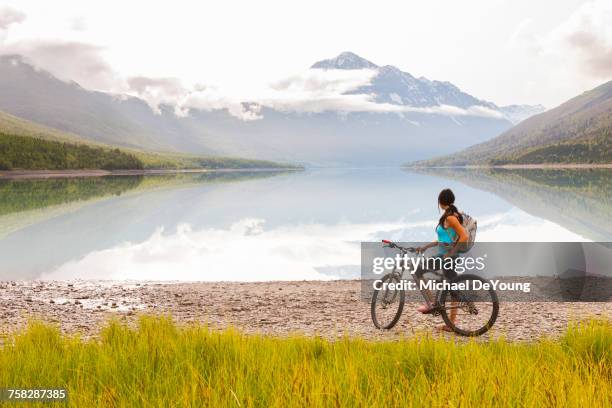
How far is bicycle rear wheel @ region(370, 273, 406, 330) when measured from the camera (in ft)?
42.6

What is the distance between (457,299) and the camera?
39.7 ft

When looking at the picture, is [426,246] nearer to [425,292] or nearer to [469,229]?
[469,229]

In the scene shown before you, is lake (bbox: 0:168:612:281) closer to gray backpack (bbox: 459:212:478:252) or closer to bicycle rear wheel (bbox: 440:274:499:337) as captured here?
bicycle rear wheel (bbox: 440:274:499:337)

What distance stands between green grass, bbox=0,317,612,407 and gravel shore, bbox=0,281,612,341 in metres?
3.36

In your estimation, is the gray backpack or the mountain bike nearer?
the gray backpack

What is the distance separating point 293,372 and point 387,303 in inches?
273

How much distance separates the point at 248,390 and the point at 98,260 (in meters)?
37.4

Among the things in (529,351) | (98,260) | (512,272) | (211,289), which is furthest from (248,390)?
(98,260)

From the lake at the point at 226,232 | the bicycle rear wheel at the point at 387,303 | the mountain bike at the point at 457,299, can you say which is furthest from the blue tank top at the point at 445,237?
the lake at the point at 226,232

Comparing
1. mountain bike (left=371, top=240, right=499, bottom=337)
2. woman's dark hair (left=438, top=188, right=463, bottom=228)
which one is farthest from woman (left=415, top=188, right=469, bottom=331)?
mountain bike (left=371, top=240, right=499, bottom=337)

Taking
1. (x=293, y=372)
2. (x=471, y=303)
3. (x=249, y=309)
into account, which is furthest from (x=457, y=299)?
(x=249, y=309)

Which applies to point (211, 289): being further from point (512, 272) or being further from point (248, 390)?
point (248, 390)

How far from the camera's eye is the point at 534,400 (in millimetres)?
5270

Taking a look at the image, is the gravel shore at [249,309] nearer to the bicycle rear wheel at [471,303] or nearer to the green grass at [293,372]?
the bicycle rear wheel at [471,303]
